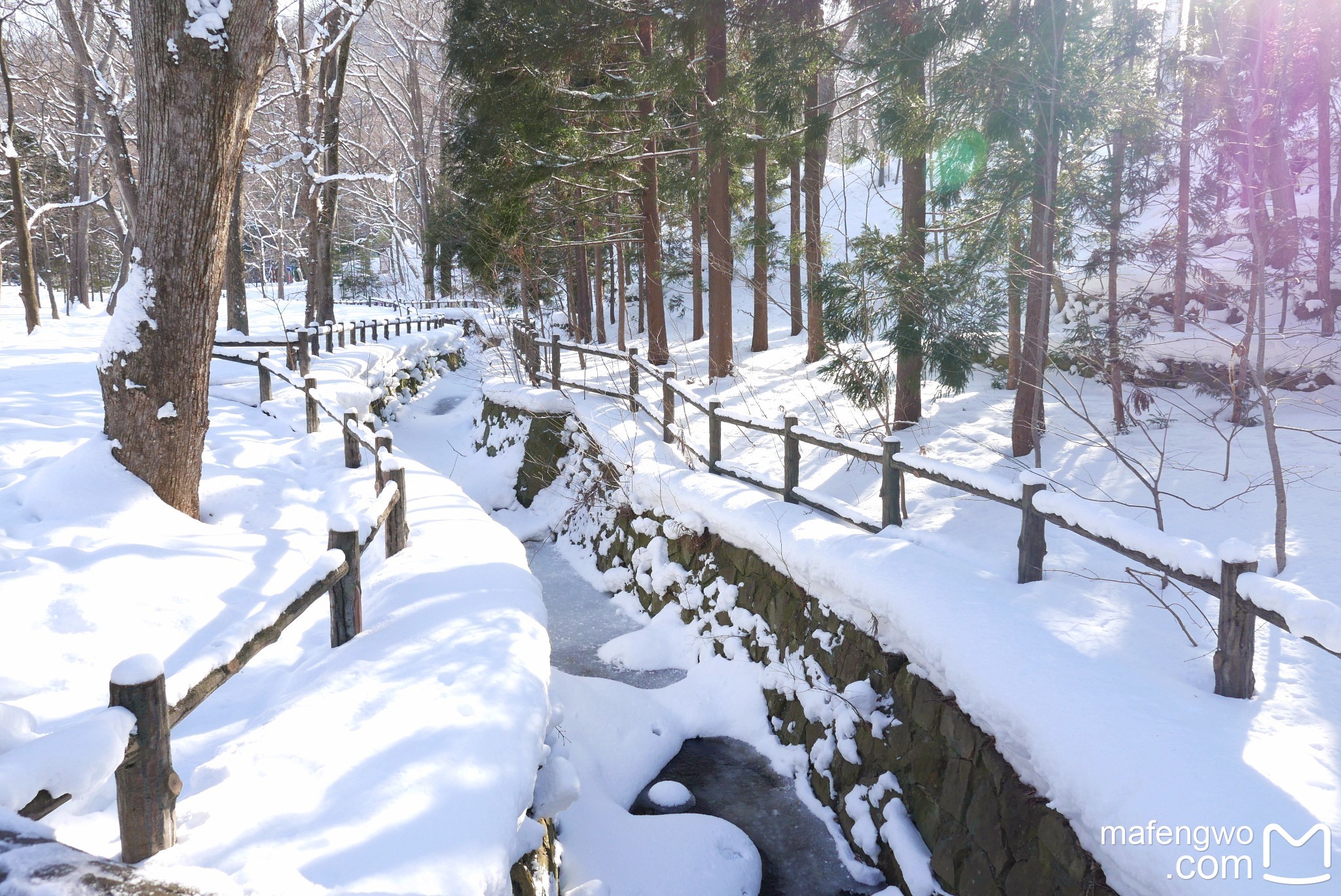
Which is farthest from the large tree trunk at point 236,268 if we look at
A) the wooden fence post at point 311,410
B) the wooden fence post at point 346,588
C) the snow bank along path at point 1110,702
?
the snow bank along path at point 1110,702

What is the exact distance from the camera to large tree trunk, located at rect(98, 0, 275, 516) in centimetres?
555

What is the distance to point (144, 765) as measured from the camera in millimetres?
2445

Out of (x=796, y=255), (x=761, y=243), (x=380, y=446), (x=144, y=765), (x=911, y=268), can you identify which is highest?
(x=761, y=243)

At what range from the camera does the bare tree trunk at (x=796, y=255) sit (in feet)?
44.5

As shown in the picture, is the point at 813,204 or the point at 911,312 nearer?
the point at 911,312

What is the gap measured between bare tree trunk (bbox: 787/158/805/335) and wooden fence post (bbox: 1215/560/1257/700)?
10.5 metres

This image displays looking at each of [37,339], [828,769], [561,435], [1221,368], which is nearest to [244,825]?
[828,769]

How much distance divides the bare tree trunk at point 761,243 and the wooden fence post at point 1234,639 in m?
6.47

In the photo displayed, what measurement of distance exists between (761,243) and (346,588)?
1027 cm

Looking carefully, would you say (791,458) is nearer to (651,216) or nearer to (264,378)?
(264,378)

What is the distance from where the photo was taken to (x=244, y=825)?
273 cm

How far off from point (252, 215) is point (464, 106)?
3967cm

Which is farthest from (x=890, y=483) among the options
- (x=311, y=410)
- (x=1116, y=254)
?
(x=311, y=410)

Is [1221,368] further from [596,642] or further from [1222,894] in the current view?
[1222,894]
